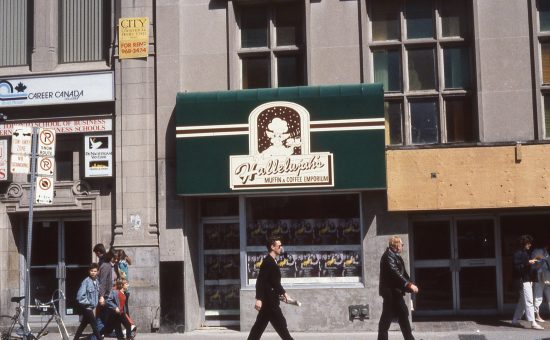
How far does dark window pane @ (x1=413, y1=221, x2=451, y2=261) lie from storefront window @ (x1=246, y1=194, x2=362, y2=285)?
188 cm

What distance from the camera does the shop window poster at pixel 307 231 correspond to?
1526 cm

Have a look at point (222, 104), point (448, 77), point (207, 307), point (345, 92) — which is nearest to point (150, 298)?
point (207, 307)

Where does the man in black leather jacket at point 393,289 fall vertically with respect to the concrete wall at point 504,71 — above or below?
below

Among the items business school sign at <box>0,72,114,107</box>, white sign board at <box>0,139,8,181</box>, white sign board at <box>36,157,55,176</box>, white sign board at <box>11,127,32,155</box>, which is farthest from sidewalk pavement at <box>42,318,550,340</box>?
business school sign at <box>0,72,114,107</box>

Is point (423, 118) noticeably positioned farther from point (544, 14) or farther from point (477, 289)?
point (477, 289)

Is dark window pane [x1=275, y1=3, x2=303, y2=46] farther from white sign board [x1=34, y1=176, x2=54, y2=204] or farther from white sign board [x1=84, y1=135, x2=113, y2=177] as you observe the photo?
white sign board [x1=34, y1=176, x2=54, y2=204]

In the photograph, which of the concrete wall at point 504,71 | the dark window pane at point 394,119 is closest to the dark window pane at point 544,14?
the concrete wall at point 504,71

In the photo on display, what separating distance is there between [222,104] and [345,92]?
2457mm

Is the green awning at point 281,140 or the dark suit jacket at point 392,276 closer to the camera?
the dark suit jacket at point 392,276

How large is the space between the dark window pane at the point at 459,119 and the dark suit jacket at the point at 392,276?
4331mm

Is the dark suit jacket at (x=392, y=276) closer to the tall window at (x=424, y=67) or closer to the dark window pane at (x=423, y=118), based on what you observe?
the tall window at (x=424, y=67)

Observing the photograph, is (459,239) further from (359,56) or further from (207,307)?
(207,307)

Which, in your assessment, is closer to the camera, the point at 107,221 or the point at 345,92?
the point at 345,92

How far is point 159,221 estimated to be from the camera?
1545cm
